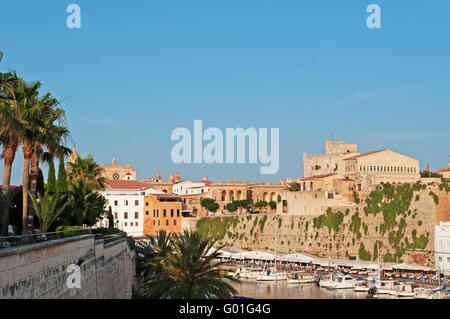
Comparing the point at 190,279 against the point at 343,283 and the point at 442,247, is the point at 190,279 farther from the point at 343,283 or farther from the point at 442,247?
the point at 442,247

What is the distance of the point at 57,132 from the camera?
29.6m

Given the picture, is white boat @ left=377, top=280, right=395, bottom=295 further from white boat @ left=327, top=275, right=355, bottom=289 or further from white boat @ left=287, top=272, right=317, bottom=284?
white boat @ left=287, top=272, right=317, bottom=284

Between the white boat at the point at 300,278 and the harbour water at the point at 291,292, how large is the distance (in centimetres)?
64

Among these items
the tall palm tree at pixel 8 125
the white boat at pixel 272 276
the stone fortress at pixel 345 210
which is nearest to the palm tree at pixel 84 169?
the tall palm tree at pixel 8 125

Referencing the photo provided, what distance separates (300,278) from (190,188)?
2754 inches

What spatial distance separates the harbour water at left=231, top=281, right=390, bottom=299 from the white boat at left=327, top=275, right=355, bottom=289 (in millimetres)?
548

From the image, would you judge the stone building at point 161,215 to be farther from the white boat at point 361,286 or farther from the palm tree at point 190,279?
the palm tree at point 190,279

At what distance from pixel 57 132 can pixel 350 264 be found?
4305 cm

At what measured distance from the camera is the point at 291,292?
5709 cm

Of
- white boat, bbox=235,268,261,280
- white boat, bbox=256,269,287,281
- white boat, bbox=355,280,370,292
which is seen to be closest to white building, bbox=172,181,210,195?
white boat, bbox=235,268,261,280

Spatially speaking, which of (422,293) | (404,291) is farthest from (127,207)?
(422,293)

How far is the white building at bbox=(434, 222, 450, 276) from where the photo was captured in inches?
2218

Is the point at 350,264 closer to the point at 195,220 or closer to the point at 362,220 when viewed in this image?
the point at 362,220
